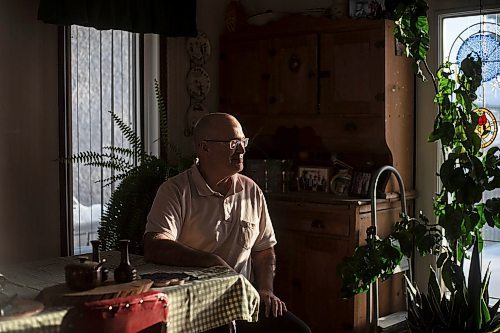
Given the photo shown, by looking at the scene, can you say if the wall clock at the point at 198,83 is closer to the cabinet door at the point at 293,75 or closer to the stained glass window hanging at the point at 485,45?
the cabinet door at the point at 293,75

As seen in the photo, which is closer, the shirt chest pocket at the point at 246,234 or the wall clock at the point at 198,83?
the shirt chest pocket at the point at 246,234

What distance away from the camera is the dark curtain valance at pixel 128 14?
3.96 m

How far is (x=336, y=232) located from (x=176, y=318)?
1866mm

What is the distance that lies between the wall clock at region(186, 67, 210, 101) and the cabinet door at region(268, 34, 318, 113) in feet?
1.53

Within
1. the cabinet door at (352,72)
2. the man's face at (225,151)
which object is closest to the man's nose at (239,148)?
→ the man's face at (225,151)

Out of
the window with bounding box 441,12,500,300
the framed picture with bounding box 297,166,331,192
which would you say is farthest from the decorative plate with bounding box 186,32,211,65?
the window with bounding box 441,12,500,300

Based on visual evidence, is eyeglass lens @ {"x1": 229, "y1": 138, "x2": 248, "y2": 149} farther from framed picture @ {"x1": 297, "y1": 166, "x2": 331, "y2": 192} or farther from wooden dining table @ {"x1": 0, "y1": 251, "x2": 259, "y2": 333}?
framed picture @ {"x1": 297, "y1": 166, "x2": 331, "y2": 192}

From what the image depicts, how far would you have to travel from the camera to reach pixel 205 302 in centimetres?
262

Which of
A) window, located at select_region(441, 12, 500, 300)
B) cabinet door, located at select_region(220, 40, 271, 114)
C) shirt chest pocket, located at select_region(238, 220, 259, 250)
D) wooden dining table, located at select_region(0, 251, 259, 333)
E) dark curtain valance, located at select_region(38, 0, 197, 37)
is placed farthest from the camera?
cabinet door, located at select_region(220, 40, 271, 114)

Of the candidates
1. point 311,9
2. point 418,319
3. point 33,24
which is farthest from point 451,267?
point 33,24

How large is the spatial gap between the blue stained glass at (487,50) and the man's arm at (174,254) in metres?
2.16

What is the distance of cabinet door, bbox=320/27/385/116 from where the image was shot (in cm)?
432

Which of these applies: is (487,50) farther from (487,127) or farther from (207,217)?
(207,217)

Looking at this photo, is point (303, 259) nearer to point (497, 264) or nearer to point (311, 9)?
point (497, 264)
